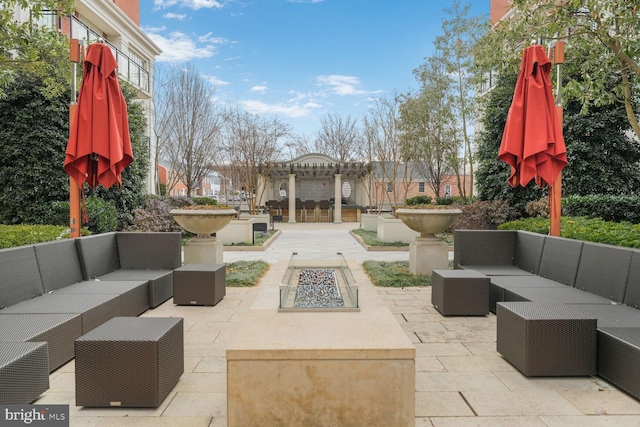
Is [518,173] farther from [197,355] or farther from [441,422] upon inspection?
[197,355]

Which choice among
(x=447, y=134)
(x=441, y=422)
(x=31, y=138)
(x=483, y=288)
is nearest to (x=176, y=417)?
(x=441, y=422)

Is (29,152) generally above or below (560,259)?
above

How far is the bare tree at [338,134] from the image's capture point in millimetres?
33062

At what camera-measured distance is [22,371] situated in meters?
2.15

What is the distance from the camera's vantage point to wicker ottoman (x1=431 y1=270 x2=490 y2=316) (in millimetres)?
4215

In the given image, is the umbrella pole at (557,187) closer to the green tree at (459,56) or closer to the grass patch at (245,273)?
the grass patch at (245,273)

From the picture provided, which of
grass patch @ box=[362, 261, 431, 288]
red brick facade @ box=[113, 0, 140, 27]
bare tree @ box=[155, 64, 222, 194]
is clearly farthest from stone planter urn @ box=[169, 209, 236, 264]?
red brick facade @ box=[113, 0, 140, 27]

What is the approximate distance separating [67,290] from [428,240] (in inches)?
186

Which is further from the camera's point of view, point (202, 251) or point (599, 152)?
point (599, 152)

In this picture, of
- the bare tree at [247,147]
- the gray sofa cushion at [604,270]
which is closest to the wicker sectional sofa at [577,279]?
the gray sofa cushion at [604,270]

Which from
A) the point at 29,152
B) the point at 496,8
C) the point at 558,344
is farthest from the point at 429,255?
the point at 496,8

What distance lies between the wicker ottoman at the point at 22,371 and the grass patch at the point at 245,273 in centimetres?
357

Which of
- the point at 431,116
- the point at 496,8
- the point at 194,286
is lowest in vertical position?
the point at 194,286

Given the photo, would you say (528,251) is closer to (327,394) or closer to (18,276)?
(327,394)
